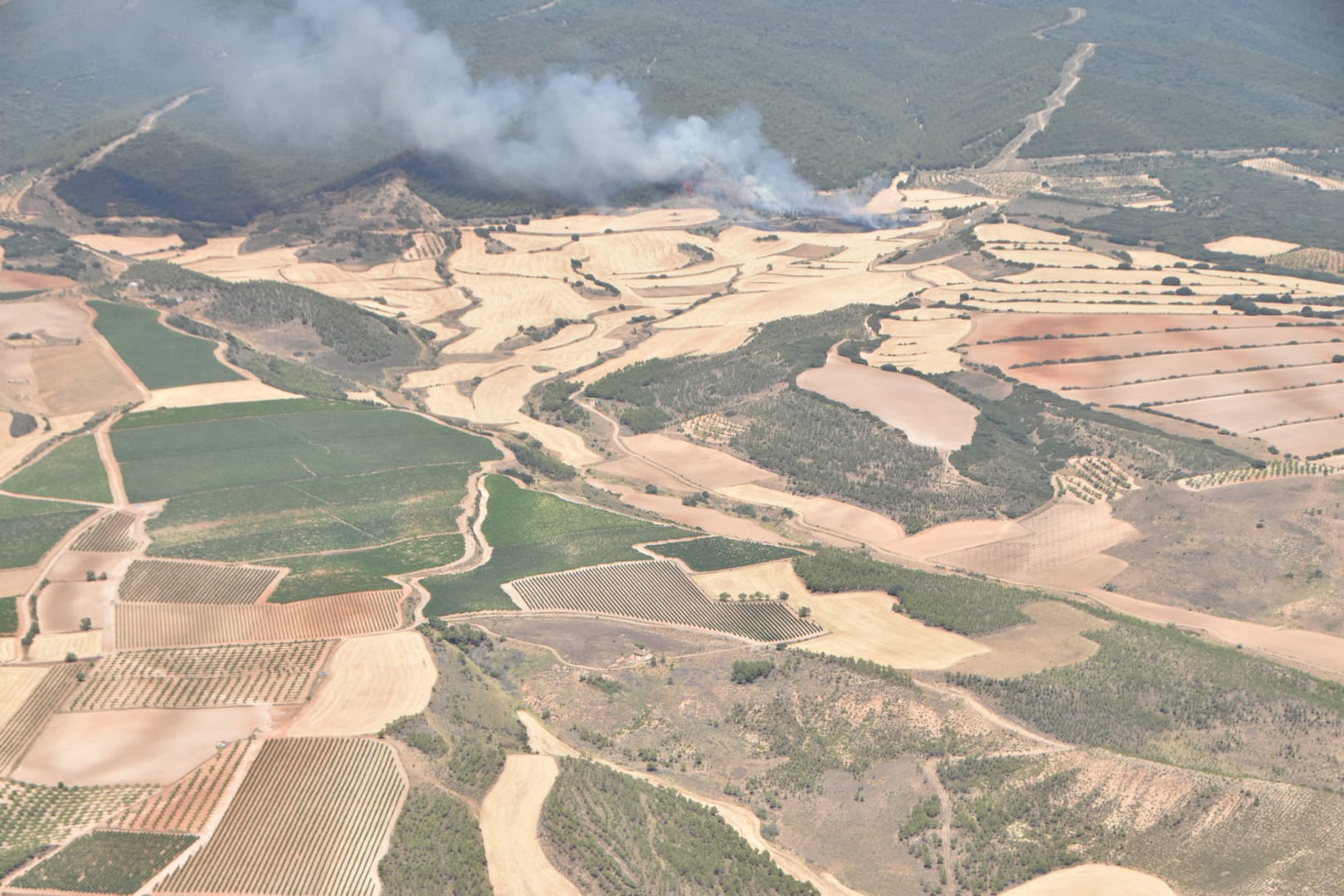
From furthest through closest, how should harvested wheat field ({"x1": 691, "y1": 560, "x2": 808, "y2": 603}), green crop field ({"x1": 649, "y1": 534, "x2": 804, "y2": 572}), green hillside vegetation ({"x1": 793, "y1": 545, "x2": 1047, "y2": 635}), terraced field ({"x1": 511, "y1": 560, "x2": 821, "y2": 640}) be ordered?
green crop field ({"x1": 649, "y1": 534, "x2": 804, "y2": 572}) → harvested wheat field ({"x1": 691, "y1": 560, "x2": 808, "y2": 603}) → terraced field ({"x1": 511, "y1": 560, "x2": 821, "y2": 640}) → green hillside vegetation ({"x1": 793, "y1": 545, "x2": 1047, "y2": 635})

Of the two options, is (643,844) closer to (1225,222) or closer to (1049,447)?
(1049,447)

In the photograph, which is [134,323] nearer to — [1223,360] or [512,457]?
[512,457]

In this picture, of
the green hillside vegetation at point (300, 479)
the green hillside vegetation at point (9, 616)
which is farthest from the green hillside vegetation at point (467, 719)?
the green hillside vegetation at point (9, 616)

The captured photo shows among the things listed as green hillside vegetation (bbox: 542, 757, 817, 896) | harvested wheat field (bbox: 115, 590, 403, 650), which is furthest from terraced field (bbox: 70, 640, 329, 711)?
green hillside vegetation (bbox: 542, 757, 817, 896)

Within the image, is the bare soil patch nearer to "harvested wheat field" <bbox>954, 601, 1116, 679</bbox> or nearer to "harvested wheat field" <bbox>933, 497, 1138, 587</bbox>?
"harvested wheat field" <bbox>933, 497, 1138, 587</bbox>

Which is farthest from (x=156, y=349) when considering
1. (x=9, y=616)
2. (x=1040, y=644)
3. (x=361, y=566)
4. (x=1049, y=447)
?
(x=1040, y=644)

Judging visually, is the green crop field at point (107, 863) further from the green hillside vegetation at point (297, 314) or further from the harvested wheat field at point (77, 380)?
the green hillside vegetation at point (297, 314)
